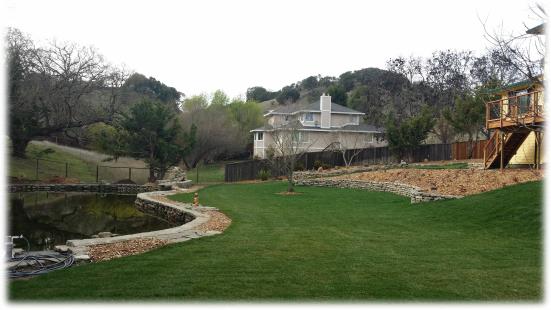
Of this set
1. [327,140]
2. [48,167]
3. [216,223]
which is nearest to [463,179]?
[216,223]

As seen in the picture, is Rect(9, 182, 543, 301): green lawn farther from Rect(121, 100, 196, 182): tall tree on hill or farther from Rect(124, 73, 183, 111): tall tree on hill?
Rect(124, 73, 183, 111): tall tree on hill

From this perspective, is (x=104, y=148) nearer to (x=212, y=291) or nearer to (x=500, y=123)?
(x=500, y=123)

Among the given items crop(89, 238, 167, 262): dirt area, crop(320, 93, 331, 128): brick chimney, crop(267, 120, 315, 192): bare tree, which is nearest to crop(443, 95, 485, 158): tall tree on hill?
crop(267, 120, 315, 192): bare tree

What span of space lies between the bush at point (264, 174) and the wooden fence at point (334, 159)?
0.73 ft

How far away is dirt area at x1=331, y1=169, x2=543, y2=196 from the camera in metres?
15.5

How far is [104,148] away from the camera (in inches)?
1314

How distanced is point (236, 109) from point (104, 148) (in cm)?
2392

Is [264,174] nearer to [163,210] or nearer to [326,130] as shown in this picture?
[326,130]

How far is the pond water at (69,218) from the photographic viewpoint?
1354cm

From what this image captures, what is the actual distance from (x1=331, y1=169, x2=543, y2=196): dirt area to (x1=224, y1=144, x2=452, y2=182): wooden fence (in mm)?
10047

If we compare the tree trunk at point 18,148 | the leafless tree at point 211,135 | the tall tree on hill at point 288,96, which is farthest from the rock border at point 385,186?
the tall tree on hill at point 288,96

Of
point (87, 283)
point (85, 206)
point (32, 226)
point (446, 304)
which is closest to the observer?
point (446, 304)

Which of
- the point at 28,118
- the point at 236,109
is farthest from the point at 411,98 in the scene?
the point at 28,118

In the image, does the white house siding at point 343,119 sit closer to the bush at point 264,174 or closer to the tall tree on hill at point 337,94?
the bush at point 264,174
